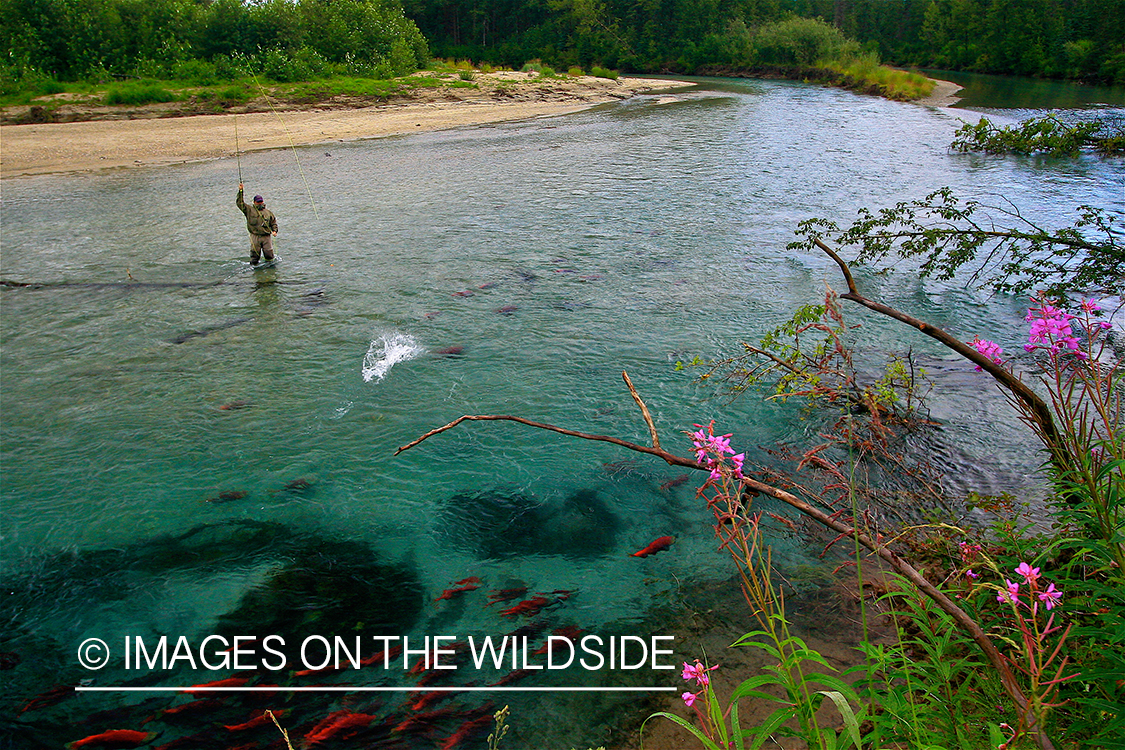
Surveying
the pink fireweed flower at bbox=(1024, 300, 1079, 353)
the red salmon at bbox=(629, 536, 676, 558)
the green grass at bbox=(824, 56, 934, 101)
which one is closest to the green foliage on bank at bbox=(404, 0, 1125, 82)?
the green grass at bbox=(824, 56, 934, 101)

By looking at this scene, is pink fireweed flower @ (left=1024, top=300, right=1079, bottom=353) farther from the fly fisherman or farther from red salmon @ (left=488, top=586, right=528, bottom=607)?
the fly fisherman

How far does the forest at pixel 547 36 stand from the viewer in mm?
34750

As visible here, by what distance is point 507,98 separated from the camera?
42.0 m

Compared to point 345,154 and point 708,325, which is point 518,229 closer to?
point 708,325

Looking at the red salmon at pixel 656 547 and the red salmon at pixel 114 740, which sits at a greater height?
the red salmon at pixel 656 547

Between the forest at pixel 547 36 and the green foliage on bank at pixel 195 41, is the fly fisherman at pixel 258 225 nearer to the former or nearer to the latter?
the green foliage on bank at pixel 195 41

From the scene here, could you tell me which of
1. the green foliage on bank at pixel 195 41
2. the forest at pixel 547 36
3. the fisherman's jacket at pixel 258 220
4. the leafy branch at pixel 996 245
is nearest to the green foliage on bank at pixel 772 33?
the forest at pixel 547 36

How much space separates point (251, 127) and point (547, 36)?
6047 centimetres

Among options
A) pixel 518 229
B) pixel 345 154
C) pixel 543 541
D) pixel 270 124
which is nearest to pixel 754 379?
pixel 543 541

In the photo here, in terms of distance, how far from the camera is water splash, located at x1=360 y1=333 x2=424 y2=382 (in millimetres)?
9874

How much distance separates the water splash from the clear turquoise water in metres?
0.06

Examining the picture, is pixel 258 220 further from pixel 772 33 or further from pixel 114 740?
pixel 772 33

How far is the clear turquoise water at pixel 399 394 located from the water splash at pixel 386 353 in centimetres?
6

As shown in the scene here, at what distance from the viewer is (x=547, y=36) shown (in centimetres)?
8219
